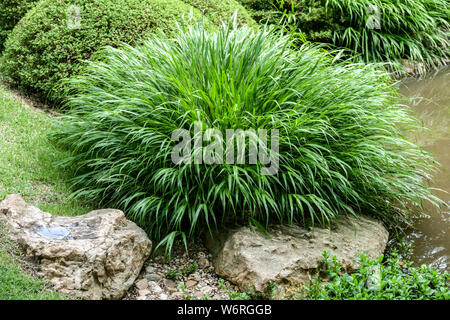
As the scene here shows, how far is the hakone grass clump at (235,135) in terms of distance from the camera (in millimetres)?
3396

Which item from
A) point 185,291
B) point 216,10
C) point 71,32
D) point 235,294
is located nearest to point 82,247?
point 185,291

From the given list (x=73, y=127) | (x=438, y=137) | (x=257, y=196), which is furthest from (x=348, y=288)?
(x=438, y=137)

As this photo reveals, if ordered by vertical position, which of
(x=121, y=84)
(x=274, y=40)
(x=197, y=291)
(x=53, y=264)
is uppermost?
(x=274, y=40)

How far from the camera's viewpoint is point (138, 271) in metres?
3.16

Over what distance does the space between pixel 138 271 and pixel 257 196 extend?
945 mm

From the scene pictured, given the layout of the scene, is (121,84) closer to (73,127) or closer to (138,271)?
A: (73,127)

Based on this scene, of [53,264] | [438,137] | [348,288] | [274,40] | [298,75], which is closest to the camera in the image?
[53,264]

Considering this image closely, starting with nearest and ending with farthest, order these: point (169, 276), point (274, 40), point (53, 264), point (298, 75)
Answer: point (53, 264)
point (169, 276)
point (298, 75)
point (274, 40)

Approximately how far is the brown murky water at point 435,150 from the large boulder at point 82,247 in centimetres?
228

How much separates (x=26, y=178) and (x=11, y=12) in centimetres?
377

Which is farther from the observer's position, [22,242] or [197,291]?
[197,291]

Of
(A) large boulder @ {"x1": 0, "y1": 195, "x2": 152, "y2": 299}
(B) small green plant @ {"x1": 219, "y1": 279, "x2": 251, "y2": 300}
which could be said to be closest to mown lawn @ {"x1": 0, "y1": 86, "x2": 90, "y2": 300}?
(A) large boulder @ {"x1": 0, "y1": 195, "x2": 152, "y2": 299}

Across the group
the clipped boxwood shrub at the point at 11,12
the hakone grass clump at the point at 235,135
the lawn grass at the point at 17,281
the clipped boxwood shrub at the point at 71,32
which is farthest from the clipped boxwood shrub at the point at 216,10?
the lawn grass at the point at 17,281

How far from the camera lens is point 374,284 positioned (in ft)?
10.0
